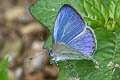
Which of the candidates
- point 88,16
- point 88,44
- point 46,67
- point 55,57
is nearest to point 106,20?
point 88,16

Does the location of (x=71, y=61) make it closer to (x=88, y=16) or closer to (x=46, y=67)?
(x=88, y=16)

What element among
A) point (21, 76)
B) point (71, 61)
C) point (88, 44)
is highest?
point (88, 44)

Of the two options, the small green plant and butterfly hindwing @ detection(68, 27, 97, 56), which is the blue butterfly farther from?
the small green plant

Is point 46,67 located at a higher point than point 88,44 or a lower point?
lower

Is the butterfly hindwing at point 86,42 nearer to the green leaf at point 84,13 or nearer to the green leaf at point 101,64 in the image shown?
the green leaf at point 101,64

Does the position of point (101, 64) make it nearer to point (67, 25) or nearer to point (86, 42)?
point (86, 42)

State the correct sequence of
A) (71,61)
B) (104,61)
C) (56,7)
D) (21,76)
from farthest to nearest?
(21,76) < (56,7) < (71,61) < (104,61)

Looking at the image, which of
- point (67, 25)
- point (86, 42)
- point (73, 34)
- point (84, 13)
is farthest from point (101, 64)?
point (84, 13)

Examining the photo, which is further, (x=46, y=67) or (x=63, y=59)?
(x=46, y=67)
